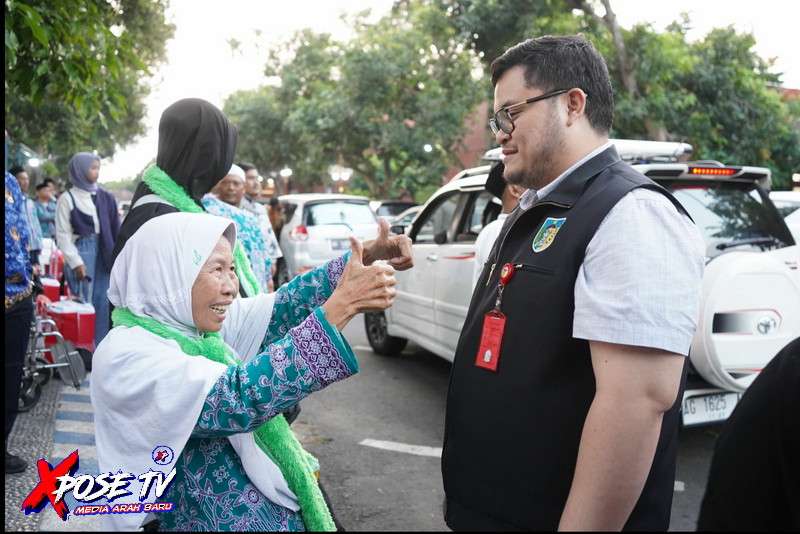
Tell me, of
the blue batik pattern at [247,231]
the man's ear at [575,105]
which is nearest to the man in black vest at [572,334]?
the man's ear at [575,105]

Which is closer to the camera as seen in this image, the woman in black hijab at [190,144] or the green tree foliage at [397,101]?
the woman in black hijab at [190,144]

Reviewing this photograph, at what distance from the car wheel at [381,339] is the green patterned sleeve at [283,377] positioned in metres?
6.06

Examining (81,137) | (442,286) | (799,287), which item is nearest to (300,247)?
(442,286)

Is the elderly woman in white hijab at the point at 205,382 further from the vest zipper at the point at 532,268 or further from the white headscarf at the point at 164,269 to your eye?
the vest zipper at the point at 532,268

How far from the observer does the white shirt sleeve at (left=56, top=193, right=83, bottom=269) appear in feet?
22.5

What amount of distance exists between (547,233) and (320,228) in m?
11.2

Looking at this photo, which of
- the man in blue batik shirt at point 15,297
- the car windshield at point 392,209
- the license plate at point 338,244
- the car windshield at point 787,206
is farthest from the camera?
the car windshield at point 392,209

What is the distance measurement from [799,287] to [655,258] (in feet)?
11.5

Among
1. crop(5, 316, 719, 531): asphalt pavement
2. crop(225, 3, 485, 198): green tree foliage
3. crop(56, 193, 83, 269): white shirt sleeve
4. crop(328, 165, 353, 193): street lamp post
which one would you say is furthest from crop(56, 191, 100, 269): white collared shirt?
crop(328, 165, 353, 193): street lamp post

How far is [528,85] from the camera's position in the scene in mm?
1820

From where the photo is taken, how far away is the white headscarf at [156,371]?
1773mm

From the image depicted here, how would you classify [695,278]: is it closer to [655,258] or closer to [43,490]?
[655,258]

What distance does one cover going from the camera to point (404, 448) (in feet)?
16.6

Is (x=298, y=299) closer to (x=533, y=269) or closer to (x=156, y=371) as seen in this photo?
(x=156, y=371)
